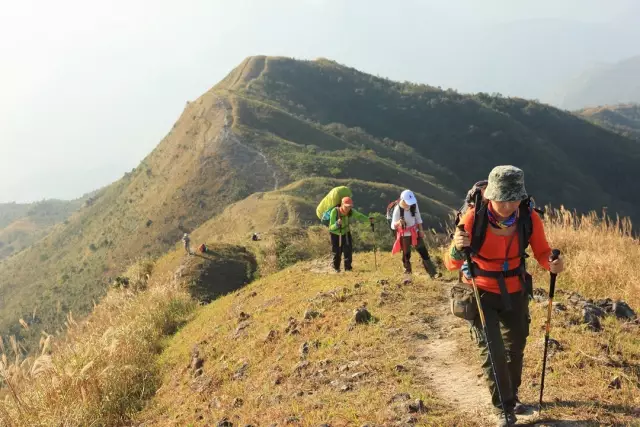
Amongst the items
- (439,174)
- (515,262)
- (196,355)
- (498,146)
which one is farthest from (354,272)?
(498,146)

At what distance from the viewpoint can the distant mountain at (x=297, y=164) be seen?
141 feet

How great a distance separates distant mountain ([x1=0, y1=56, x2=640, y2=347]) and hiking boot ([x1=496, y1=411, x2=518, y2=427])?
9519 mm

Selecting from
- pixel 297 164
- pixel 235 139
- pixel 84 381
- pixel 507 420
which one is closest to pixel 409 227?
pixel 507 420

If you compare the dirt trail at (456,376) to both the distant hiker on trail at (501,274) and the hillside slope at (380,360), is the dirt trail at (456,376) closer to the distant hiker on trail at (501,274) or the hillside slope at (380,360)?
the hillside slope at (380,360)

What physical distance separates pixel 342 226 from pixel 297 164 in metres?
37.5

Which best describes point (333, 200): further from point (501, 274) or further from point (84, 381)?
point (501, 274)

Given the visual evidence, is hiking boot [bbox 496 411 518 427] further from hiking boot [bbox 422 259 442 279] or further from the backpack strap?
hiking boot [bbox 422 259 442 279]

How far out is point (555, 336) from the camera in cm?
566

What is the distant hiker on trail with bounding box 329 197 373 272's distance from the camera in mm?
10547

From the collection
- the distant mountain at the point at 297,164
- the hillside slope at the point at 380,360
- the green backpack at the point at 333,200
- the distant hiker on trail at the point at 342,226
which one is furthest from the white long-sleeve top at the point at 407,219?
the distant mountain at the point at 297,164

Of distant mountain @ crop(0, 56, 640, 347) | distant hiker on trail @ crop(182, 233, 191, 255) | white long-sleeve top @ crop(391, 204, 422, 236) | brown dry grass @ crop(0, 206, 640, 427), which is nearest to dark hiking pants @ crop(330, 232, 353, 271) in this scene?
brown dry grass @ crop(0, 206, 640, 427)

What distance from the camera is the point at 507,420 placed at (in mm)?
3975

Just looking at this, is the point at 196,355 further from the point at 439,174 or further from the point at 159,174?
the point at 439,174

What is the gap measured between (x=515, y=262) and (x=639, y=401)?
5.60 ft
